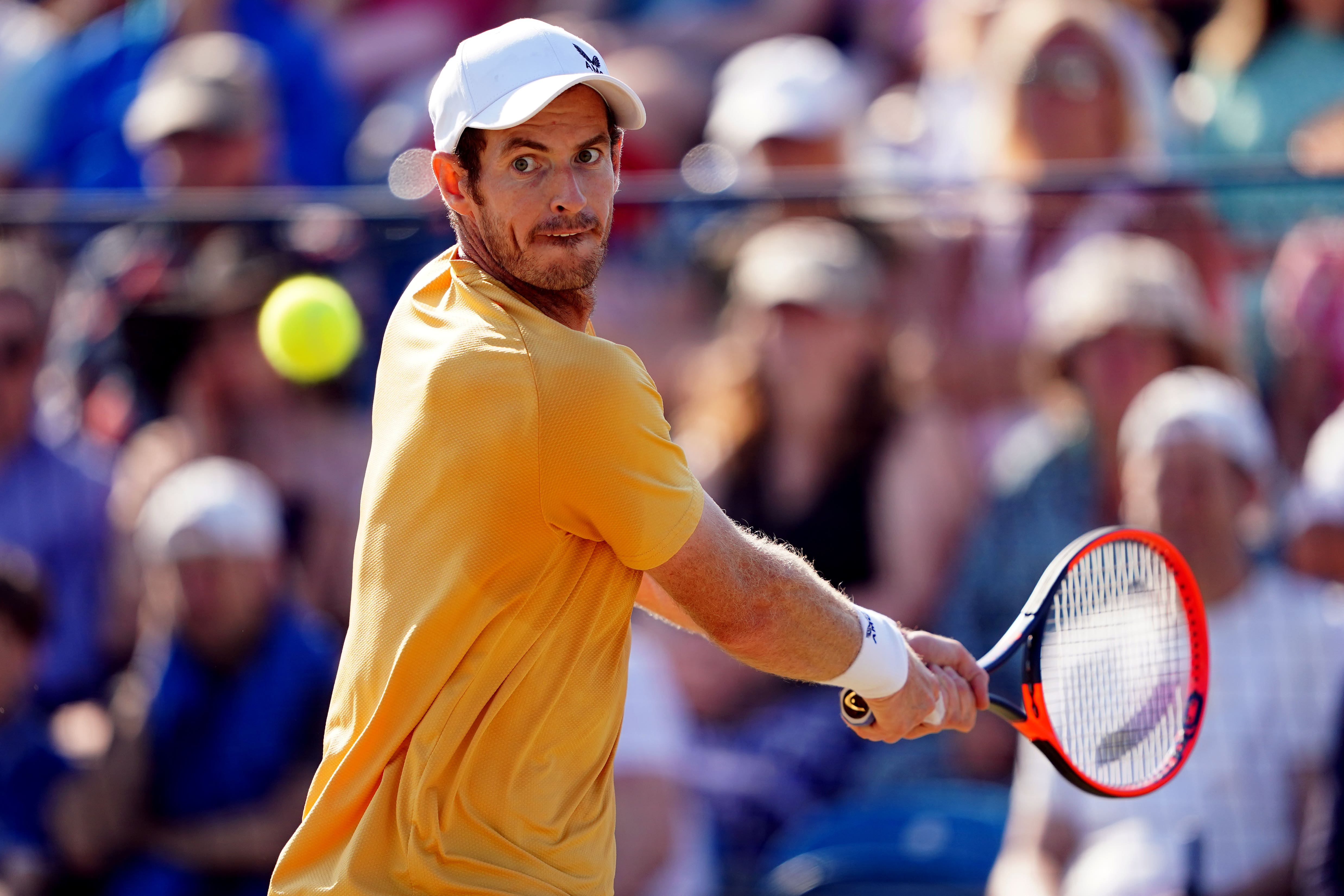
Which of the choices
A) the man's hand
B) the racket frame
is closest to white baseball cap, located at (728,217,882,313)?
the racket frame

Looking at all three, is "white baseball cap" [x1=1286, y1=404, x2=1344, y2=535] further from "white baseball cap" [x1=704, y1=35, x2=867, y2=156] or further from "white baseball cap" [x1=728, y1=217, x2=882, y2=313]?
"white baseball cap" [x1=704, y1=35, x2=867, y2=156]

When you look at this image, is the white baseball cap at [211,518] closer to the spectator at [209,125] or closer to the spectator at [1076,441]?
the spectator at [209,125]

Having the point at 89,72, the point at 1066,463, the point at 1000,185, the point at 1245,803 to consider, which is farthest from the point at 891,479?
the point at 89,72

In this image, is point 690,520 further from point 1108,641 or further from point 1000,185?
point 1000,185

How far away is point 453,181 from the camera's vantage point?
2.74 m

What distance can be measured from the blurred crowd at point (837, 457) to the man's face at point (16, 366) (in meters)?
0.01

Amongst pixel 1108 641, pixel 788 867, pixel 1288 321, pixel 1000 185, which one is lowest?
pixel 788 867

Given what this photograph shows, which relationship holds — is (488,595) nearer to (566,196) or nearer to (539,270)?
(539,270)

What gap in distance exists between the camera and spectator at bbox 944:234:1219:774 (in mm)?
5109

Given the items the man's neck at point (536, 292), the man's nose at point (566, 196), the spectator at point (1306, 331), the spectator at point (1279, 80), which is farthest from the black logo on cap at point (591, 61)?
the spectator at point (1279, 80)

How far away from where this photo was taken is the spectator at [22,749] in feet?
17.4

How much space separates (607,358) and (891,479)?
283cm

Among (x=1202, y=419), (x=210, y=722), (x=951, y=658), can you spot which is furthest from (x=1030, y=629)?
(x=210, y=722)

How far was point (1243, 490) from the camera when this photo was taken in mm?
4953
